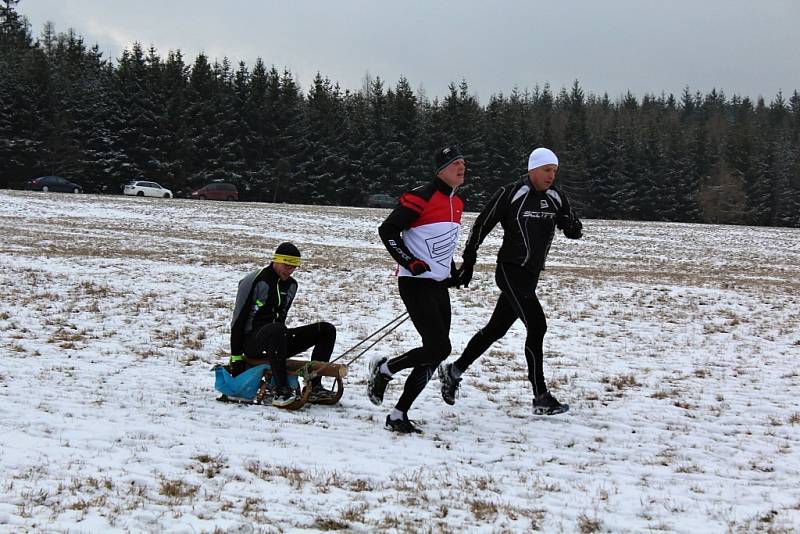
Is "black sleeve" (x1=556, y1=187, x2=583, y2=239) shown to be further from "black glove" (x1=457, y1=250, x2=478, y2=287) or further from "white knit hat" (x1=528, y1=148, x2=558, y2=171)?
"black glove" (x1=457, y1=250, x2=478, y2=287)

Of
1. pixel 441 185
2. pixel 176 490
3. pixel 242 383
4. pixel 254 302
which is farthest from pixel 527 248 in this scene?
pixel 176 490

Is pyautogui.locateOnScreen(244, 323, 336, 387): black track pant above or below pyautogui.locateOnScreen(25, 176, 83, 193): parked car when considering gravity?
below

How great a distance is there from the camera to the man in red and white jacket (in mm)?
5855

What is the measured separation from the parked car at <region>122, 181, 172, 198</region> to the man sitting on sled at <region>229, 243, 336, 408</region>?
Answer: 50.4m

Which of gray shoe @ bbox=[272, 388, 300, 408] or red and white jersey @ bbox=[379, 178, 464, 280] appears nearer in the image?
red and white jersey @ bbox=[379, 178, 464, 280]

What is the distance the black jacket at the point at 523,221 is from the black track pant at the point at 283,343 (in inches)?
64.5

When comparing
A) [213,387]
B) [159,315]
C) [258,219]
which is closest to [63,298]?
[159,315]

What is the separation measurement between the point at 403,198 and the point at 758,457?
10.7ft

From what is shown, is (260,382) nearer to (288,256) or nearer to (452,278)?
(288,256)

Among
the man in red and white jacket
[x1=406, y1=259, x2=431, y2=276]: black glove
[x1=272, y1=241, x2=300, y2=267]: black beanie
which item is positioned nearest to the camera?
[x1=406, y1=259, x2=431, y2=276]: black glove

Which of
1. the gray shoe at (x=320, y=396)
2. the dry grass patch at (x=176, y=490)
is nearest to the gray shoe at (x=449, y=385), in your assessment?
the gray shoe at (x=320, y=396)

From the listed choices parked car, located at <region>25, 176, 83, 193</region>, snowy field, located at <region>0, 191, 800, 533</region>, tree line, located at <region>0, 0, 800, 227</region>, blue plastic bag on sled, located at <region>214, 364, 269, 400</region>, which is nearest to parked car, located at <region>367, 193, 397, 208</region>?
tree line, located at <region>0, 0, 800, 227</region>

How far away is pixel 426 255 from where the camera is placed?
19.6ft

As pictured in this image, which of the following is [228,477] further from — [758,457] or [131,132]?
A: [131,132]
